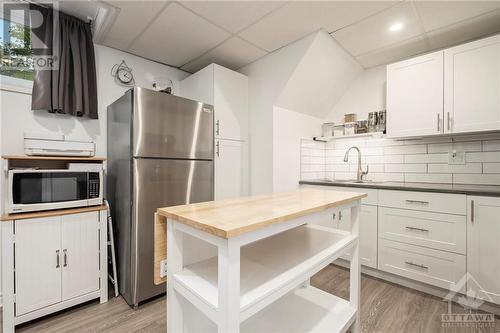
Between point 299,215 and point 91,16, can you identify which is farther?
point 91,16

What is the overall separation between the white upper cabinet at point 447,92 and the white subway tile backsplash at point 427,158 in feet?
1.35

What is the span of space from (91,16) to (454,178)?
3882 mm

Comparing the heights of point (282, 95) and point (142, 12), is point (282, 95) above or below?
below

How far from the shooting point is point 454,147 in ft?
7.75

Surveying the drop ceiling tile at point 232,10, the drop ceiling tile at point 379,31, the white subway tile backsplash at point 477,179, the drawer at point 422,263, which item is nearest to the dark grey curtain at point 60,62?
the drop ceiling tile at point 232,10

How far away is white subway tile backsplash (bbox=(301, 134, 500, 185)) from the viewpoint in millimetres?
2213

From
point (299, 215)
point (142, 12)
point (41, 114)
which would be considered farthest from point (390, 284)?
point (41, 114)

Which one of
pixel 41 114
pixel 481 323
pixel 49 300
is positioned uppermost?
pixel 41 114

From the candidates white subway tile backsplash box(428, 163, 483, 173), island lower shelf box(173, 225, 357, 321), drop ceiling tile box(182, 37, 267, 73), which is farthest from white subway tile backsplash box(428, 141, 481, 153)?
drop ceiling tile box(182, 37, 267, 73)

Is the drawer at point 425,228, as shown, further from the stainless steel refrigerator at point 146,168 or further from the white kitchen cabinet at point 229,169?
the stainless steel refrigerator at point 146,168

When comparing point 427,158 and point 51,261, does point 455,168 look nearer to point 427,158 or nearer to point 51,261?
point 427,158

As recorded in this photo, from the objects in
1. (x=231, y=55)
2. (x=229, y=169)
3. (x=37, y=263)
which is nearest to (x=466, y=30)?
(x=231, y=55)

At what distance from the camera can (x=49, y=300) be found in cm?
164

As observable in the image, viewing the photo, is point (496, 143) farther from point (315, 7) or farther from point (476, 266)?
point (315, 7)
